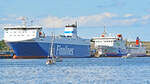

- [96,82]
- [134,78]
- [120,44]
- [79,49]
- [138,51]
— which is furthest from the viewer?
[138,51]

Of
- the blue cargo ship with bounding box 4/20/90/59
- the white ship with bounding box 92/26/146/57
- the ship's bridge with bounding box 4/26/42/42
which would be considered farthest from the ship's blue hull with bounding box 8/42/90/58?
the white ship with bounding box 92/26/146/57

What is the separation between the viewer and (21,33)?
12356 cm

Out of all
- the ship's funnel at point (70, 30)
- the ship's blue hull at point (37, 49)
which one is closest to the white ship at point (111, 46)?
the ship's funnel at point (70, 30)

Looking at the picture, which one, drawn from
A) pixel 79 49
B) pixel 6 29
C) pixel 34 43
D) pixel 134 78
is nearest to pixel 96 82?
pixel 134 78

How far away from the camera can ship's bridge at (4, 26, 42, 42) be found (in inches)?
4791

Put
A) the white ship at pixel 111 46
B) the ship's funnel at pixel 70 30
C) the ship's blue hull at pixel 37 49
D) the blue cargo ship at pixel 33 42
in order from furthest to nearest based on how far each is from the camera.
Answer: the white ship at pixel 111 46, the ship's funnel at pixel 70 30, the blue cargo ship at pixel 33 42, the ship's blue hull at pixel 37 49

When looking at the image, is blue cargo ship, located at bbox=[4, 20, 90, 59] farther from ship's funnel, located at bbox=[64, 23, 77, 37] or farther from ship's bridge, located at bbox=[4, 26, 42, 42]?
ship's funnel, located at bbox=[64, 23, 77, 37]

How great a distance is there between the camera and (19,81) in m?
52.8

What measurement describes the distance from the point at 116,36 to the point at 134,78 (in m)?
120

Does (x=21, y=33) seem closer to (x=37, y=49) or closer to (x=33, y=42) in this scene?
(x=33, y=42)

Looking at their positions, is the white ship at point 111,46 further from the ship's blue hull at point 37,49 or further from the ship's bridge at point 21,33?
the ship's bridge at point 21,33

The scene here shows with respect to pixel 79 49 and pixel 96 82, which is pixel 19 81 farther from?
pixel 79 49

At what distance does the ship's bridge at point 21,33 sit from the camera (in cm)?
Result: 12169

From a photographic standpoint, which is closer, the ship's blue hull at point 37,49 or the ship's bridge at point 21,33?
the ship's blue hull at point 37,49
